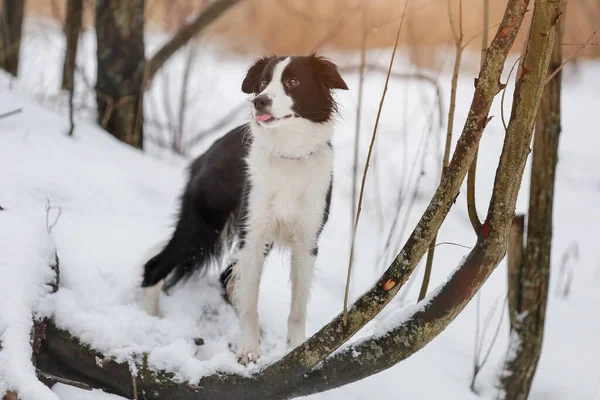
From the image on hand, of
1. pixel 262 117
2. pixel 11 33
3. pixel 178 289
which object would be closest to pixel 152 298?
pixel 178 289

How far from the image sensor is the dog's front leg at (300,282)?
3.00m

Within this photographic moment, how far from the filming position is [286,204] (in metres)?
2.90

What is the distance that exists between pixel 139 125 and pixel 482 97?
3748 mm

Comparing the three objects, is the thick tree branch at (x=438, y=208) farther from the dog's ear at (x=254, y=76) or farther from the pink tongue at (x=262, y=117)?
the dog's ear at (x=254, y=76)

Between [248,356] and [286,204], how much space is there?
701mm

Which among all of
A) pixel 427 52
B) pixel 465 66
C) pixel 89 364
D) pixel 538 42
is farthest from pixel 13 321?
pixel 465 66

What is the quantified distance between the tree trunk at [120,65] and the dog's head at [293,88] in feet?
7.15

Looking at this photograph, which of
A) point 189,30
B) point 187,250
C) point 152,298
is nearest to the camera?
point 152,298

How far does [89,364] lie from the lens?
238 cm

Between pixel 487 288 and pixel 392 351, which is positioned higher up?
pixel 392 351

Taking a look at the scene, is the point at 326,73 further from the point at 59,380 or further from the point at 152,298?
the point at 59,380

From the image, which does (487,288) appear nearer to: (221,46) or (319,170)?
(319,170)

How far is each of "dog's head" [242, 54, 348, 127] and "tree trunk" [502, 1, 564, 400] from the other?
111cm

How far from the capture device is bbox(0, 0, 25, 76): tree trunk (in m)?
5.89
